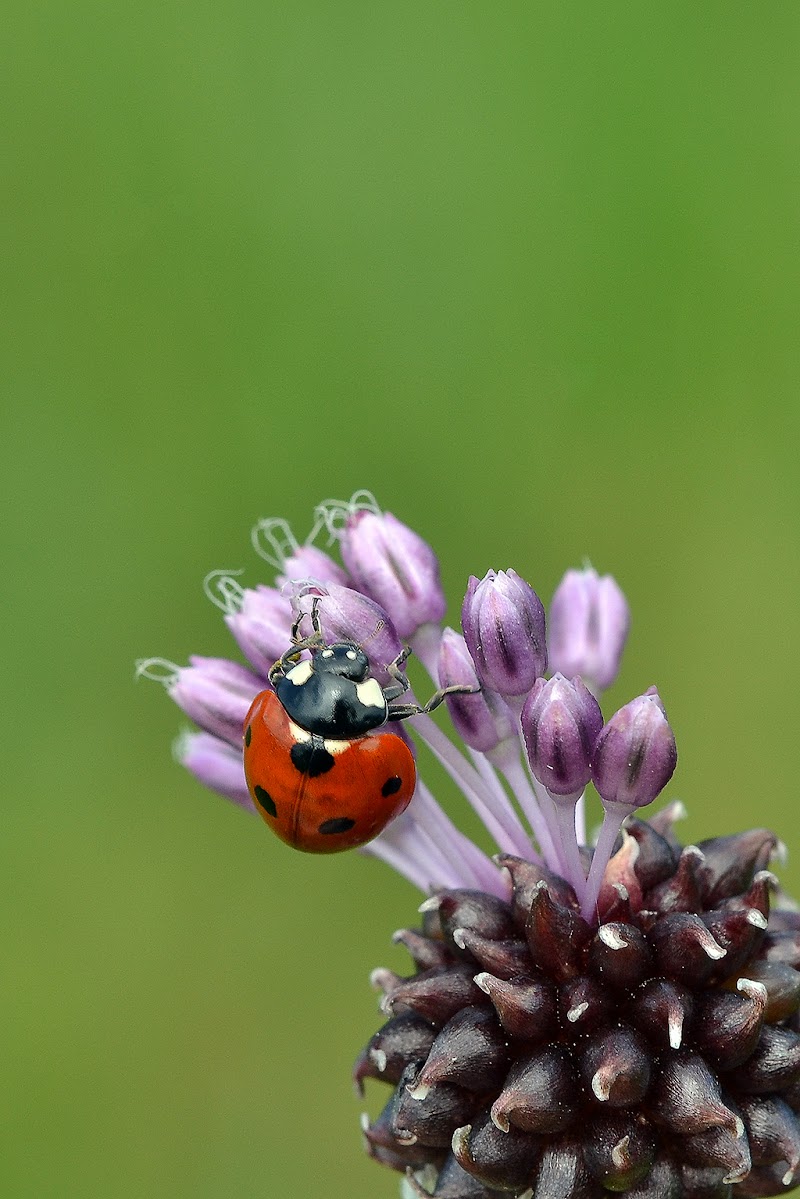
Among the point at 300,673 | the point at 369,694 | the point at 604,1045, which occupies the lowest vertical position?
the point at 604,1045

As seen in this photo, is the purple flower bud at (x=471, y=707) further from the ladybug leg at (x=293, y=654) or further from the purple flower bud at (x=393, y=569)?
the ladybug leg at (x=293, y=654)

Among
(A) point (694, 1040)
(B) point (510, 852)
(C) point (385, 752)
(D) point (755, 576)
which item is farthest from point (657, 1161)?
(D) point (755, 576)

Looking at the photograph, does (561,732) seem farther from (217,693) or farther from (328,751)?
(217,693)

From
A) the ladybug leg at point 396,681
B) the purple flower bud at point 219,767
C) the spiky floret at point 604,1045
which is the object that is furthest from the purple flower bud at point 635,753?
the purple flower bud at point 219,767

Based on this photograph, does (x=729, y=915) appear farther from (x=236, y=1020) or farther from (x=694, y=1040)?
(x=236, y=1020)

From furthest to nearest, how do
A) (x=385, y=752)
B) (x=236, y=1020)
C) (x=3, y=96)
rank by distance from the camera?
(x=3, y=96) → (x=236, y=1020) → (x=385, y=752)

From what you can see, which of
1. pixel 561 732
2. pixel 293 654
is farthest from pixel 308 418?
pixel 561 732

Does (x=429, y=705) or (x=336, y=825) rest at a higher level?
(x=429, y=705)
